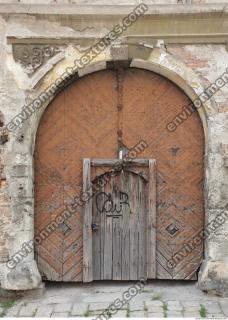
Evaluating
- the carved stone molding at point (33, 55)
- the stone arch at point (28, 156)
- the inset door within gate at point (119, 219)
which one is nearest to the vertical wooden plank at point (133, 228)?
the inset door within gate at point (119, 219)

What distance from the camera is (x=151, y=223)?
20.2ft

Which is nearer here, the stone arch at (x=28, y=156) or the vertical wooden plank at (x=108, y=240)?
the stone arch at (x=28, y=156)

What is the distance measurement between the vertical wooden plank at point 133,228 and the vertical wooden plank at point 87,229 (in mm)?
587

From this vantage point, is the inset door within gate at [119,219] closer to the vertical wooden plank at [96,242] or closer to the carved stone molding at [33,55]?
the vertical wooden plank at [96,242]

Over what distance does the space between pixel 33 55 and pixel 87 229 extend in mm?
2529

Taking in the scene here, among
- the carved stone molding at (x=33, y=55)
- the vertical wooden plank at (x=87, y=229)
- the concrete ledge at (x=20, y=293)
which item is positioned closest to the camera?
the concrete ledge at (x=20, y=293)

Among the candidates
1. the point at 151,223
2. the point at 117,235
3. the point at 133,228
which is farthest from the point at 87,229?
the point at 151,223

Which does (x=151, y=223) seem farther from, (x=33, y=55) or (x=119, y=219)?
(x=33, y=55)

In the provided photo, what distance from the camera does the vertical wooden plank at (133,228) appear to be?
6.23 meters

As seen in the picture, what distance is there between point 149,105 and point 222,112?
1034mm

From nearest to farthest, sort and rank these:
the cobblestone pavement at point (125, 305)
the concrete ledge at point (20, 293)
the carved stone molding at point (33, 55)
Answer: the cobblestone pavement at point (125, 305) → the concrete ledge at point (20, 293) → the carved stone molding at point (33, 55)

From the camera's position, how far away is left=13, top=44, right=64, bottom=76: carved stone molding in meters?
5.98

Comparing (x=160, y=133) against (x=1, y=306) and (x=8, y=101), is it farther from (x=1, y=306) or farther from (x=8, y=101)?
(x=1, y=306)

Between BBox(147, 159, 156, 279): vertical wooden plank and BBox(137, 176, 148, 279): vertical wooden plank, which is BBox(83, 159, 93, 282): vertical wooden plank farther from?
BBox(147, 159, 156, 279): vertical wooden plank
